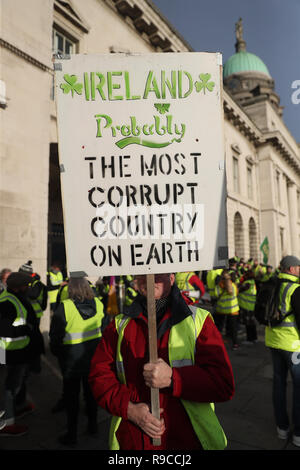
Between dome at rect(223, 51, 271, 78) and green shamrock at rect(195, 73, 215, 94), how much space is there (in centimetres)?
4722

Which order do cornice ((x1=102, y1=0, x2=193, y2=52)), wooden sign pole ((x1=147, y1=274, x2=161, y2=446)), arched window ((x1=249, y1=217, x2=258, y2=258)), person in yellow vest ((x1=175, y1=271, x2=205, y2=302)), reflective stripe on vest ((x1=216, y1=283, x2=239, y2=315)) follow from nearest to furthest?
wooden sign pole ((x1=147, y1=274, x2=161, y2=446)), person in yellow vest ((x1=175, y1=271, x2=205, y2=302)), reflective stripe on vest ((x1=216, y1=283, x2=239, y2=315)), cornice ((x1=102, y1=0, x2=193, y2=52)), arched window ((x1=249, y1=217, x2=258, y2=258))

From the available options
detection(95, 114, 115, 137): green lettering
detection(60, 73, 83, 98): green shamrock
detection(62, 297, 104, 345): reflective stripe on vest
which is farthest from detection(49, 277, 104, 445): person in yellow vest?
detection(60, 73, 83, 98): green shamrock

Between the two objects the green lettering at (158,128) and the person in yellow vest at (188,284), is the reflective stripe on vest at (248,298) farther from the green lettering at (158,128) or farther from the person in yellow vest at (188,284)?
the green lettering at (158,128)

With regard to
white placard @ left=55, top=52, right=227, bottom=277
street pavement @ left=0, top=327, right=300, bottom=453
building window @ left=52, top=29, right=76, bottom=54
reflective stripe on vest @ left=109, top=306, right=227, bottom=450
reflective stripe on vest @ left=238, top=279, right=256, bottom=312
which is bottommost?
street pavement @ left=0, top=327, right=300, bottom=453

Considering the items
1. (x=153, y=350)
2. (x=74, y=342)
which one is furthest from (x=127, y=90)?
(x=74, y=342)

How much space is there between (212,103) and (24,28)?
8.69m

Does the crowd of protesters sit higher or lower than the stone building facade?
lower

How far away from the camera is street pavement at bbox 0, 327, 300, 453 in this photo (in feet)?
10.9

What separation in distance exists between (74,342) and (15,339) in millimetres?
732

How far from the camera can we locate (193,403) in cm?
180

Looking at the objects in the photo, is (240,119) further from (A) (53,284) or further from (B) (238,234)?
(A) (53,284)

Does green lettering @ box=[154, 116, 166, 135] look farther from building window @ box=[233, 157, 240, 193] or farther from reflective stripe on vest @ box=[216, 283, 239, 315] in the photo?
building window @ box=[233, 157, 240, 193]

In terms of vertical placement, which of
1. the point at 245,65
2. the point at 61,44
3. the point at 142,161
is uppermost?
the point at 245,65

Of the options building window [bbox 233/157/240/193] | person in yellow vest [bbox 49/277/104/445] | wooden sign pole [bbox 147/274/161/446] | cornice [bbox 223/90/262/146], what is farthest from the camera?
building window [bbox 233/157/240/193]
